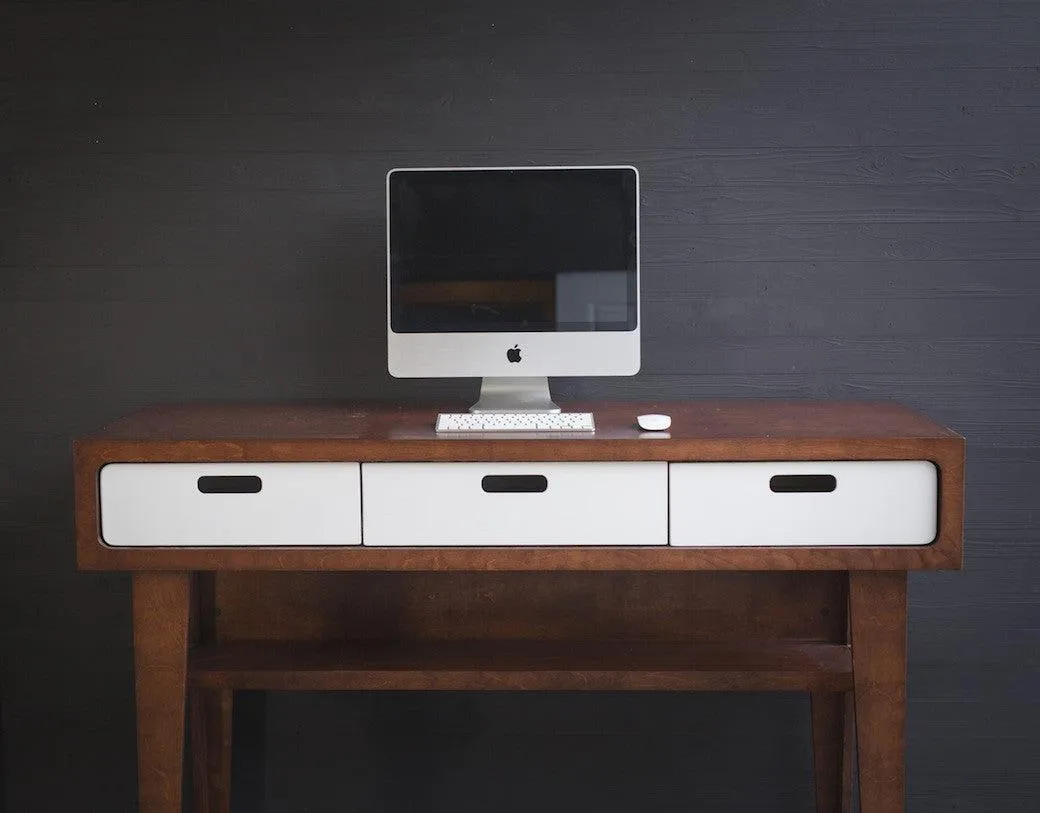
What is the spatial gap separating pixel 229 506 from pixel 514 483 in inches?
19.5

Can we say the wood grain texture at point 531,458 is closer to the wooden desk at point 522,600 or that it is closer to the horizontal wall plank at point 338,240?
the wooden desk at point 522,600

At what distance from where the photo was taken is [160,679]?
1848 millimetres

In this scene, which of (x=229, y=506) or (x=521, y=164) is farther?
(x=521, y=164)

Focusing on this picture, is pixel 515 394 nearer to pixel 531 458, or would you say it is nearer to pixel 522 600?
pixel 531 458

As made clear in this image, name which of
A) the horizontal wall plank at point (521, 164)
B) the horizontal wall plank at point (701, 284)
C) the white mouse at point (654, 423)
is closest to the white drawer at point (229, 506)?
the white mouse at point (654, 423)

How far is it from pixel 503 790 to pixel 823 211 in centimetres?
141

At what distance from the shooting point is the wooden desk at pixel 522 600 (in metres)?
1.77

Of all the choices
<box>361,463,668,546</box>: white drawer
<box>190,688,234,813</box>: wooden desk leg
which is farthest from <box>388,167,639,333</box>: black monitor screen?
<box>190,688,234,813</box>: wooden desk leg

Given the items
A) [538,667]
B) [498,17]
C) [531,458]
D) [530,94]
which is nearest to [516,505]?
[531,458]

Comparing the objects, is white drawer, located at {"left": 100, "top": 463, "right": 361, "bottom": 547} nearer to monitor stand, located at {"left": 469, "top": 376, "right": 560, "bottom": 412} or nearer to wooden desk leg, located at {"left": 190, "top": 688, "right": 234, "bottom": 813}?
monitor stand, located at {"left": 469, "top": 376, "right": 560, "bottom": 412}

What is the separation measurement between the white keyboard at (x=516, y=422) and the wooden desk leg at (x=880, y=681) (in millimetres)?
520

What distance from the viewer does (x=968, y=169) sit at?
7.39 ft

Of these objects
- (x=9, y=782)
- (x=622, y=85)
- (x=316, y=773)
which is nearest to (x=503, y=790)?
(x=316, y=773)

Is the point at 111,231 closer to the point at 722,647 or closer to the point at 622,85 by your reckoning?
the point at 622,85
